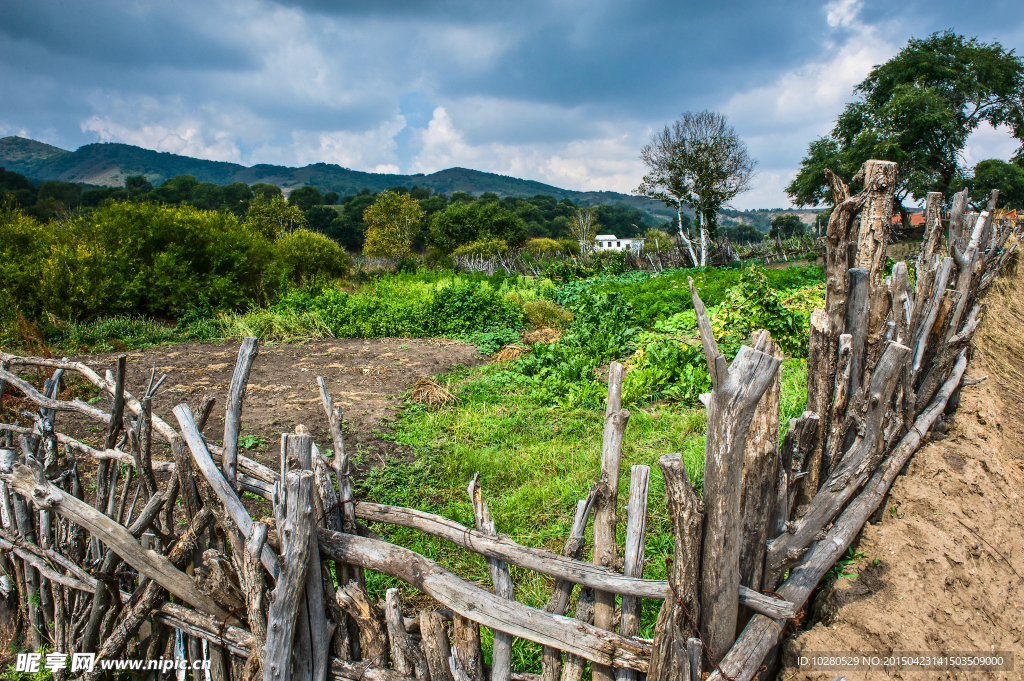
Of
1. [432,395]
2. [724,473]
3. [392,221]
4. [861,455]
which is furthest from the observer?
[392,221]

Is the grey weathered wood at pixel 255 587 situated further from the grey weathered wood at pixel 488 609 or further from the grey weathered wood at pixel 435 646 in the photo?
the grey weathered wood at pixel 435 646

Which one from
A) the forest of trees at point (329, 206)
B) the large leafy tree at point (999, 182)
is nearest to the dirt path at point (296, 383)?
the forest of trees at point (329, 206)

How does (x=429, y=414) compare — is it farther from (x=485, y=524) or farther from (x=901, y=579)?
(x=901, y=579)

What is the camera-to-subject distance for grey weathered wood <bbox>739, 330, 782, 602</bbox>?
1508 mm

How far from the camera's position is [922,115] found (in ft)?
80.4

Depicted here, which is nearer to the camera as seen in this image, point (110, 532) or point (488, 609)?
point (488, 609)

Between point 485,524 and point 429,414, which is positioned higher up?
point 485,524

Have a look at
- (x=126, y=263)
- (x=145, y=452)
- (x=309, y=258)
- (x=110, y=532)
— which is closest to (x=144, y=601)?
(x=110, y=532)

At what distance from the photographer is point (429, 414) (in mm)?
5344

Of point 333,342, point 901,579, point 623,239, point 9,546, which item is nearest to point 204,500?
point 9,546

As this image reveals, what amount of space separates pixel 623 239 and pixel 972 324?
95.0 meters

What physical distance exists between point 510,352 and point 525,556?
20.0 ft

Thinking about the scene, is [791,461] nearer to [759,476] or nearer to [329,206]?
[759,476]

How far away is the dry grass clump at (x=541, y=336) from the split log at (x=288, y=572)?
699cm
